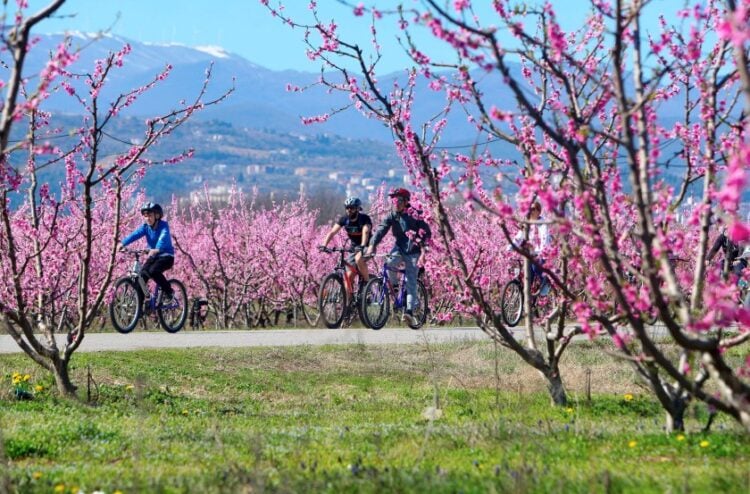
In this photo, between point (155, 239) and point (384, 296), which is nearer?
point (155, 239)

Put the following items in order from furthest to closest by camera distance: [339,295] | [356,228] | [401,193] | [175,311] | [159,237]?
[175,311]
[339,295]
[356,228]
[159,237]
[401,193]

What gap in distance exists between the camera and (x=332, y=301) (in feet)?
62.7

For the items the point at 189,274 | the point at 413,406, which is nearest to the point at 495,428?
the point at 413,406

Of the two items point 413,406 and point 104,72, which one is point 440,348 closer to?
point 413,406

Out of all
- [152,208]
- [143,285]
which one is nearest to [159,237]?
[152,208]

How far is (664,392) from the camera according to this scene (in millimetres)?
8023

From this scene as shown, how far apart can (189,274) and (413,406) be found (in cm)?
2701

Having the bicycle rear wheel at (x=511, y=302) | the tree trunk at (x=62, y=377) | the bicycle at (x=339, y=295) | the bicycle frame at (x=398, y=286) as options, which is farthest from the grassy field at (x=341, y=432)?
the bicycle rear wheel at (x=511, y=302)

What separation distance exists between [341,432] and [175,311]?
11552 mm

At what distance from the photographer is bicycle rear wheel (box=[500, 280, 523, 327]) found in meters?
19.6

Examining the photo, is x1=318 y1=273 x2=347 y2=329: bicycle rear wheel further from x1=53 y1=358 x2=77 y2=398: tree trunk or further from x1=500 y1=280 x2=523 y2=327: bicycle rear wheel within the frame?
x1=53 y1=358 x2=77 y2=398: tree trunk

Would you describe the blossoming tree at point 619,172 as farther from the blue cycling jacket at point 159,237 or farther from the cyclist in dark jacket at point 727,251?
the blue cycling jacket at point 159,237

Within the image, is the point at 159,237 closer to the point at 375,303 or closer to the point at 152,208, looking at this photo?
the point at 152,208

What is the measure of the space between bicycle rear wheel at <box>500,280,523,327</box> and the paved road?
0.67m
